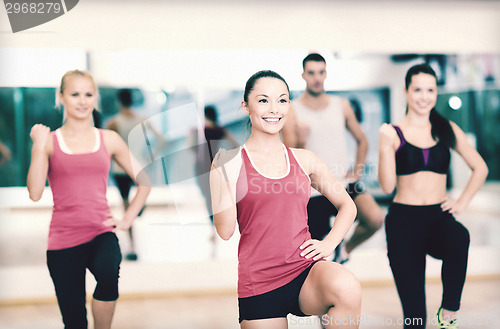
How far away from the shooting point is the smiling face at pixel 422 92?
105 inches

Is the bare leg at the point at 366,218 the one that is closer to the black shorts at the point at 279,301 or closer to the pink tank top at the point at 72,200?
the black shorts at the point at 279,301

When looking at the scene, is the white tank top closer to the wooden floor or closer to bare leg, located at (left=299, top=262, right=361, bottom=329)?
the wooden floor

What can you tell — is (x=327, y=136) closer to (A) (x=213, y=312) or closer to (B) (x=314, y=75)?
(B) (x=314, y=75)

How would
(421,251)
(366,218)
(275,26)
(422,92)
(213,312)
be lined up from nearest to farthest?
(421,251)
(422,92)
(366,218)
(213,312)
(275,26)

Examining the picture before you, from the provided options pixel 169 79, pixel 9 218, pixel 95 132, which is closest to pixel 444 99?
pixel 169 79

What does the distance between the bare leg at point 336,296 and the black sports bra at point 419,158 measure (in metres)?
1.03

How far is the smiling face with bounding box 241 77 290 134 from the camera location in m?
1.96

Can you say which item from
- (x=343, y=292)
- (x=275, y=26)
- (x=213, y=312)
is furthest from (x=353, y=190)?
(x=343, y=292)

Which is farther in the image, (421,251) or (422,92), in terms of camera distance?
(422,92)

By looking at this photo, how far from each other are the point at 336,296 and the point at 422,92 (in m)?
1.42

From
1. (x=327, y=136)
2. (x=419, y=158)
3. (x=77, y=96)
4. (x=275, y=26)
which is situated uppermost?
(x=275, y=26)

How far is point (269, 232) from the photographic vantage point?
1.89 m

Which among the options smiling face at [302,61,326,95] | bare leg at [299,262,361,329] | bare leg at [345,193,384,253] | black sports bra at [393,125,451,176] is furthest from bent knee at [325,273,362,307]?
smiling face at [302,61,326,95]

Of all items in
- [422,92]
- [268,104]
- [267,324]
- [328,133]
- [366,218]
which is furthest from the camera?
[328,133]
